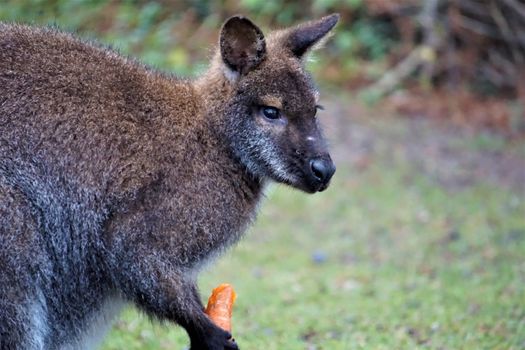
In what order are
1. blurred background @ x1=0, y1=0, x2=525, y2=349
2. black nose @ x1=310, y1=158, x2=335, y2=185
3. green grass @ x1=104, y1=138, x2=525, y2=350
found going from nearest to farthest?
black nose @ x1=310, y1=158, x2=335, y2=185 < green grass @ x1=104, y1=138, x2=525, y2=350 < blurred background @ x1=0, y1=0, x2=525, y2=349

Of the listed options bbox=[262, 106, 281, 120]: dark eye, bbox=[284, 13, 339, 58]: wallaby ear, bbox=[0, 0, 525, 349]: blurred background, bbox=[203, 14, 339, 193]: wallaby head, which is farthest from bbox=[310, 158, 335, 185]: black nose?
bbox=[284, 13, 339, 58]: wallaby ear

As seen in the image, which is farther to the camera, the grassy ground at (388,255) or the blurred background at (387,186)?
the blurred background at (387,186)

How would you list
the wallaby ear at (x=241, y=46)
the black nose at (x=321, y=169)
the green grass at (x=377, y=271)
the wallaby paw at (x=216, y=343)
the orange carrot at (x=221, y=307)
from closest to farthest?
the wallaby paw at (x=216, y=343) → the orange carrot at (x=221, y=307) → the black nose at (x=321, y=169) → the wallaby ear at (x=241, y=46) → the green grass at (x=377, y=271)

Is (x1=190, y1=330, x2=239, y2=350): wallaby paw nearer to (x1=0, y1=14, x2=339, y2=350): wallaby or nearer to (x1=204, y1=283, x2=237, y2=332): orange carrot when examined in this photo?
(x1=0, y1=14, x2=339, y2=350): wallaby

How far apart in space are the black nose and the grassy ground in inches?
24.2

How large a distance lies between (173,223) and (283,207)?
4.74m

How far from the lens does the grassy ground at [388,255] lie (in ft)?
21.1

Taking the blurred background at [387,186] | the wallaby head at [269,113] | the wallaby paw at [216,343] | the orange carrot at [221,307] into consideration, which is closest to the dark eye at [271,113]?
the wallaby head at [269,113]

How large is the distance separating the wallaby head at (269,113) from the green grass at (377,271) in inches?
41.1

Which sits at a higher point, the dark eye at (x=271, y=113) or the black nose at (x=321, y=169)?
the dark eye at (x=271, y=113)

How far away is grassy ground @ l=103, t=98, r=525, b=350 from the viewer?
643 cm

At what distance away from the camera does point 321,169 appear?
5164 millimetres

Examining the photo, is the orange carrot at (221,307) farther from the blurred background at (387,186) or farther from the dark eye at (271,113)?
the dark eye at (271,113)

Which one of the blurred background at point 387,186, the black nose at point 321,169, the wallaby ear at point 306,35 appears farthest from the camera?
the blurred background at point 387,186
